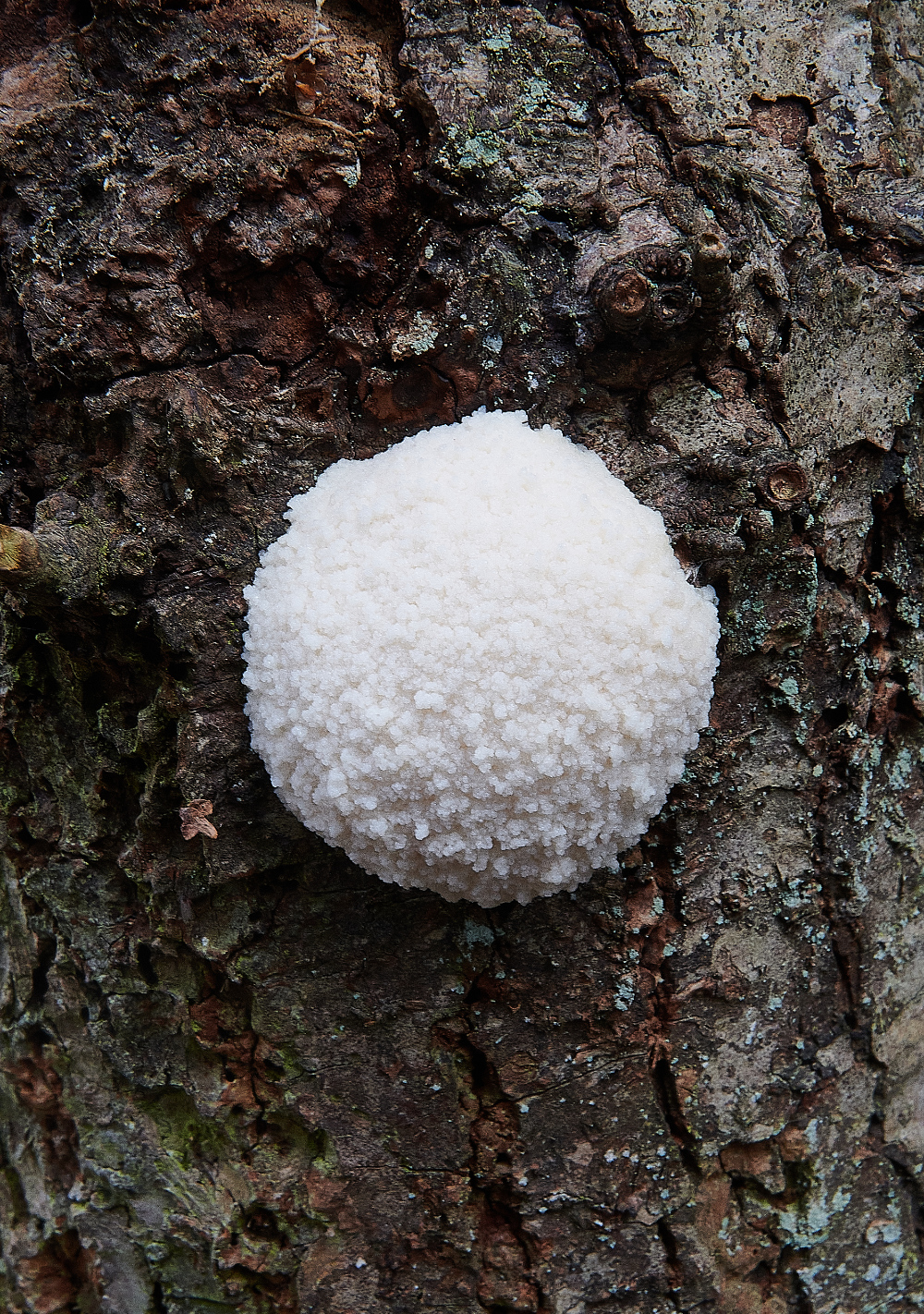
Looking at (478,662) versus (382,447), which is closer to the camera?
(478,662)

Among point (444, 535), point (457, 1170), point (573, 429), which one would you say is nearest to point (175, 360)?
point (444, 535)

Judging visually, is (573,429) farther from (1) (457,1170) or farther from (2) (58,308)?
(1) (457,1170)

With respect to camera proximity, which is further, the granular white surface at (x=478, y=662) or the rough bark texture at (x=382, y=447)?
the rough bark texture at (x=382, y=447)

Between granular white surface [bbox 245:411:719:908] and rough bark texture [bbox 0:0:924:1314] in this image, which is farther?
rough bark texture [bbox 0:0:924:1314]

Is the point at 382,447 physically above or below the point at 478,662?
above
